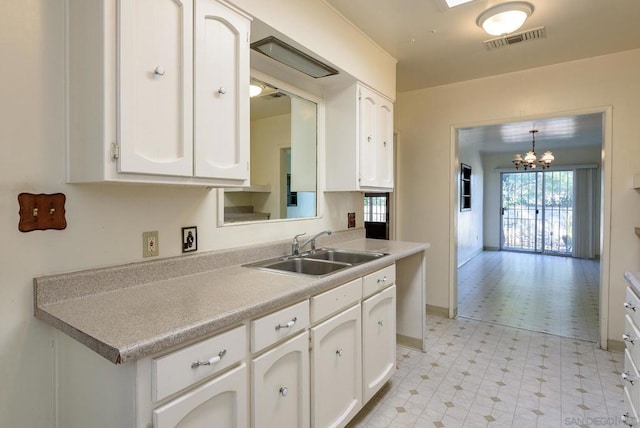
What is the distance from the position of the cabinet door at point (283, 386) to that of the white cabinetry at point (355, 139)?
1405mm

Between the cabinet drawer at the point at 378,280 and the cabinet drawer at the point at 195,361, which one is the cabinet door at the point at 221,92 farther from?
the cabinet drawer at the point at 378,280

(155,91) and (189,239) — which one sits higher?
(155,91)

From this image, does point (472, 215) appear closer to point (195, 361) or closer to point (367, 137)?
point (367, 137)

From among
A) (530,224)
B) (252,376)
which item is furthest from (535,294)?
(252,376)

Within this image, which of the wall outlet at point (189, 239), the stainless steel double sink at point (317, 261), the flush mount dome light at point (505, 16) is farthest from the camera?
the flush mount dome light at point (505, 16)

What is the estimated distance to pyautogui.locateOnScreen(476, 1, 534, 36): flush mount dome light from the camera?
2154 millimetres

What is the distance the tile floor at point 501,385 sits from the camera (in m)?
1.99

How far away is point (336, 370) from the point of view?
67.4 inches

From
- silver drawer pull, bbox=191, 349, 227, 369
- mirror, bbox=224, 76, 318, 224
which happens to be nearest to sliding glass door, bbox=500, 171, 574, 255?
mirror, bbox=224, 76, 318, 224

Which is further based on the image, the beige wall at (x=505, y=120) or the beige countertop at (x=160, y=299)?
the beige wall at (x=505, y=120)

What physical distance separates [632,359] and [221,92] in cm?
213

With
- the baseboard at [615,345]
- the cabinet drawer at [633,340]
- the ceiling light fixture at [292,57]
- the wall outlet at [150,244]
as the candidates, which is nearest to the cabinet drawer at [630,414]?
the cabinet drawer at [633,340]

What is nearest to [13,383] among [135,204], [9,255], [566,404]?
[9,255]

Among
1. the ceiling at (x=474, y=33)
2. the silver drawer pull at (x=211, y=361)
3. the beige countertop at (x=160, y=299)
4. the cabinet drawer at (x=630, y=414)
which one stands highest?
the ceiling at (x=474, y=33)
